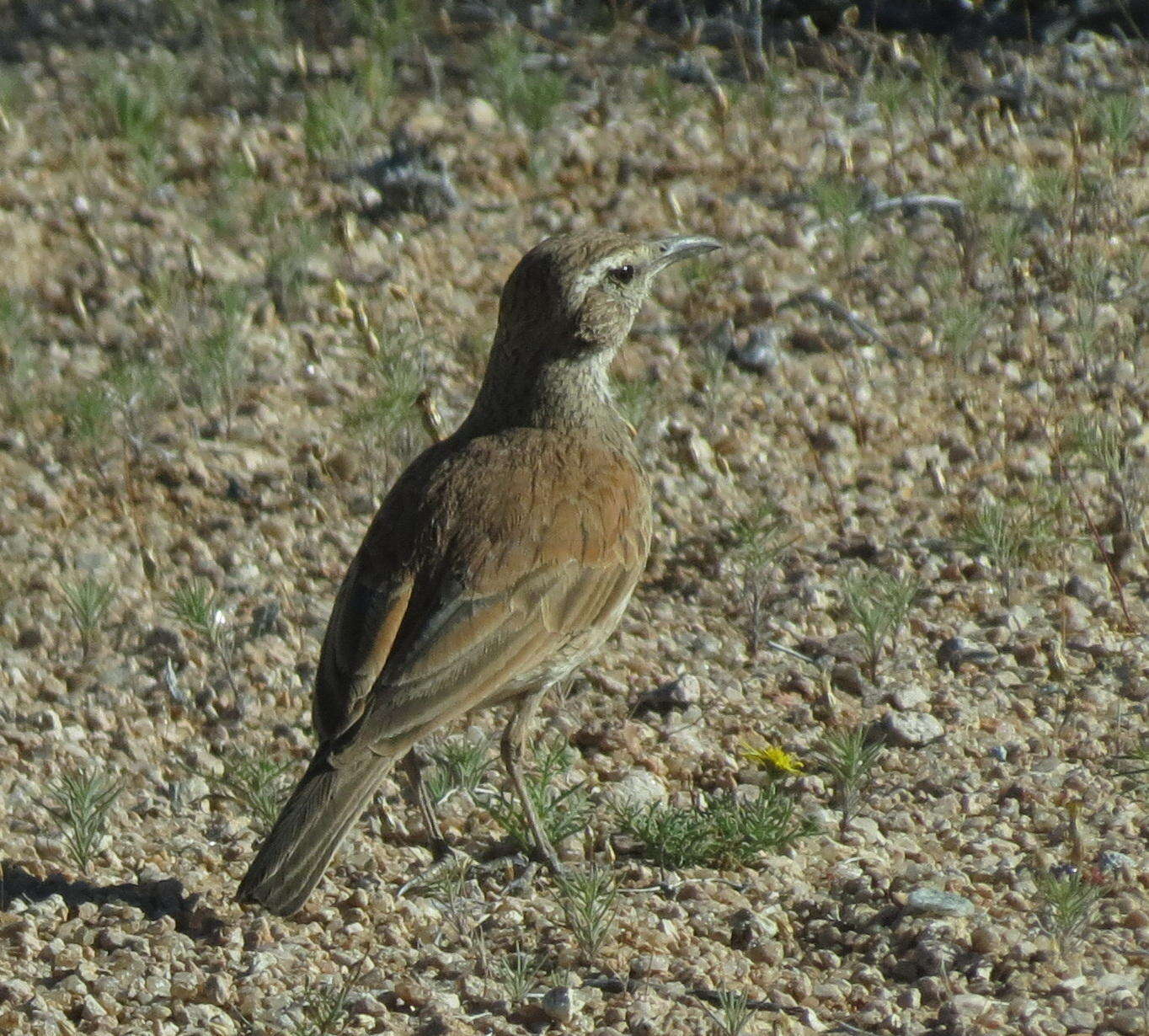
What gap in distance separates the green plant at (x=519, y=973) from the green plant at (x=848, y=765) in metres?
1.07

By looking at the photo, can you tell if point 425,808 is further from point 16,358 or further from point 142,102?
point 142,102

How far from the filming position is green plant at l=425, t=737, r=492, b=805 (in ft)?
20.0

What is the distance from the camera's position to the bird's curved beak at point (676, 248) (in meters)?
6.81

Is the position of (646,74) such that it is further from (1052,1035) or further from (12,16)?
(1052,1035)

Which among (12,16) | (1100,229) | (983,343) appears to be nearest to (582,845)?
(983,343)

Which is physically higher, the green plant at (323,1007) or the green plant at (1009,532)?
the green plant at (1009,532)

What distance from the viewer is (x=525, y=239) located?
29.1 ft

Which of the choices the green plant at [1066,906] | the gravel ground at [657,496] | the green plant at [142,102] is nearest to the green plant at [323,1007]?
the gravel ground at [657,496]

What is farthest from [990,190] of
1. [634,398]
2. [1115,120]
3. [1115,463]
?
[634,398]

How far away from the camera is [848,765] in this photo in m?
5.93

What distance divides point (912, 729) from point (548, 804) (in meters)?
1.19

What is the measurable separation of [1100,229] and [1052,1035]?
4.58 meters

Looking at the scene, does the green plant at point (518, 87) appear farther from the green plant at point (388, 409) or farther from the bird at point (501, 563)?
the bird at point (501, 563)

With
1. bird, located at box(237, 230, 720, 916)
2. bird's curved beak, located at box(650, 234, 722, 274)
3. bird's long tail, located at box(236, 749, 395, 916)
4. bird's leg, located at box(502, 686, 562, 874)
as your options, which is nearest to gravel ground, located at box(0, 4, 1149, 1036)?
bird's leg, located at box(502, 686, 562, 874)
